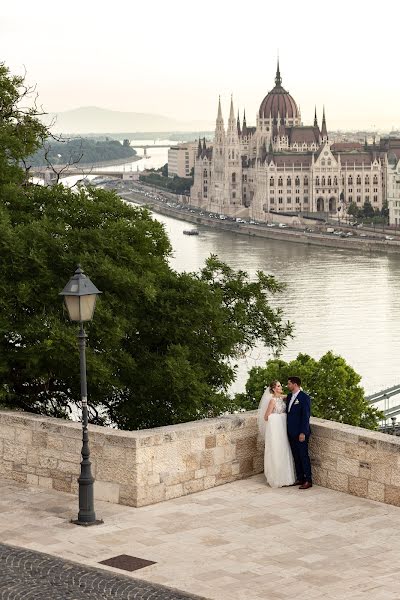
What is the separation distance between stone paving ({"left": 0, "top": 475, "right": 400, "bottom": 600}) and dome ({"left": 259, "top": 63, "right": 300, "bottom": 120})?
138243 mm

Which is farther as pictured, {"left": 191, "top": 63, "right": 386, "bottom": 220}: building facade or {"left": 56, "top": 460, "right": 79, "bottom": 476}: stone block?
{"left": 191, "top": 63, "right": 386, "bottom": 220}: building facade

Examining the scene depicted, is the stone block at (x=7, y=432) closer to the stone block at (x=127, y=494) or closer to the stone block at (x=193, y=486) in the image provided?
the stone block at (x=127, y=494)

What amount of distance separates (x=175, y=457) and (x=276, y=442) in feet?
2.08

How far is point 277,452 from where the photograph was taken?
26.3 feet

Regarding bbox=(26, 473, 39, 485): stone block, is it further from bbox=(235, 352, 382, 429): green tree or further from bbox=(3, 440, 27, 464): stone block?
bbox=(235, 352, 382, 429): green tree

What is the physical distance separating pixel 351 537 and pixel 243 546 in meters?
0.59

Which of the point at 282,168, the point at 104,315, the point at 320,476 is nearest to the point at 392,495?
the point at 320,476

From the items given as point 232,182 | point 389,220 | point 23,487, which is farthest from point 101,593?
point 232,182

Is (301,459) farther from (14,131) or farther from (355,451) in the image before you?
(14,131)

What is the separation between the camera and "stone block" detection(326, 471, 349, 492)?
7945 mm

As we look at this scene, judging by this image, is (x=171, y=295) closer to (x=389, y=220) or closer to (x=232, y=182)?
(x=389, y=220)

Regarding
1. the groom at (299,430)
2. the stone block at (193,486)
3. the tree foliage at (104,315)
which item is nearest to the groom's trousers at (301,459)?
the groom at (299,430)

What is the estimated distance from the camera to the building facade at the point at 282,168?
13225 cm

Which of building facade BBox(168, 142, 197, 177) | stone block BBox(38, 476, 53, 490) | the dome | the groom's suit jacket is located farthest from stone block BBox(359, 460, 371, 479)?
building facade BBox(168, 142, 197, 177)
